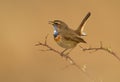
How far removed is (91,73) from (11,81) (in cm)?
52

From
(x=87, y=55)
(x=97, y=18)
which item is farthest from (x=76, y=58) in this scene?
(x=97, y=18)

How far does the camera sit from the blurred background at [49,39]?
3078 millimetres

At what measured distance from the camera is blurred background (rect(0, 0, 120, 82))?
308 centimetres

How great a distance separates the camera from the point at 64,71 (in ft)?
10.2

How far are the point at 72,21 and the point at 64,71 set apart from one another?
1.17ft

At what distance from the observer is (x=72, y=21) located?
322 centimetres

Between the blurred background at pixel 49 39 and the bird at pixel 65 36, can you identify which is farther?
the blurred background at pixel 49 39

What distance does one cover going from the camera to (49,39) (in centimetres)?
314

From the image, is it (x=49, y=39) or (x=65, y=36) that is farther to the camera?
(x=49, y=39)

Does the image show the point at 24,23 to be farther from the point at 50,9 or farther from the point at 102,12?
the point at 102,12

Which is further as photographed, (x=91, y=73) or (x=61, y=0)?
(x=61, y=0)

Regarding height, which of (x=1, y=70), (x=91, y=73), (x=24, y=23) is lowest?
(x=91, y=73)

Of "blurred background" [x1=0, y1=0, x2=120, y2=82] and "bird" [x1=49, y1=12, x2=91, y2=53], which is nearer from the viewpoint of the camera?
"bird" [x1=49, y1=12, x2=91, y2=53]

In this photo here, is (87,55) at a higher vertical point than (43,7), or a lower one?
lower
